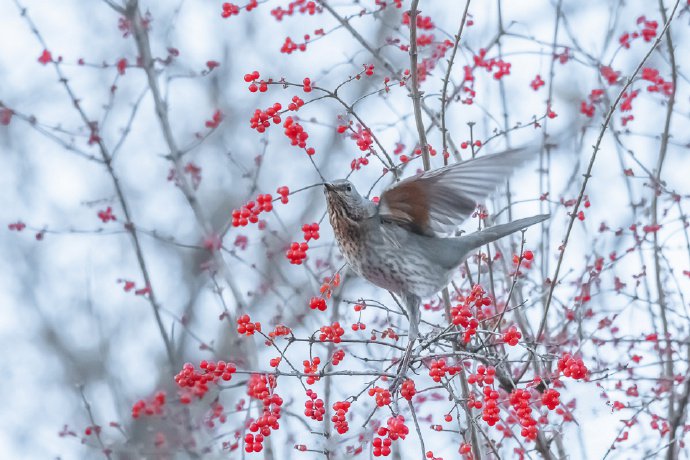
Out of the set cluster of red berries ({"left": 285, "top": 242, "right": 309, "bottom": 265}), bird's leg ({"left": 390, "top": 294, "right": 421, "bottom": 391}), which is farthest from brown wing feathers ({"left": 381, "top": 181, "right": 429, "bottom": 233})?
cluster of red berries ({"left": 285, "top": 242, "right": 309, "bottom": 265})

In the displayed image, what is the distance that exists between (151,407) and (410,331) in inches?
61.2

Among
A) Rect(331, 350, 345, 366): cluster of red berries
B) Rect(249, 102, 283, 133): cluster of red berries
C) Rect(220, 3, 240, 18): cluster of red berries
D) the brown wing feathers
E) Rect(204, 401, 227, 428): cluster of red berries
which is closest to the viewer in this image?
Rect(331, 350, 345, 366): cluster of red berries

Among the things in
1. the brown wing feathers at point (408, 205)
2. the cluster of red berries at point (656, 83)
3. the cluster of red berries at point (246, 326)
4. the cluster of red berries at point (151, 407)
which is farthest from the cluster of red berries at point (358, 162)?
the cluster of red berries at point (656, 83)

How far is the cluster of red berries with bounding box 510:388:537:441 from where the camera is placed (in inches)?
111

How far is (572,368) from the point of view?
2885 mm

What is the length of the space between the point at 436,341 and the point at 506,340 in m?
0.34

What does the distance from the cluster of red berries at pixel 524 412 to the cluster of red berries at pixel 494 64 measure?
204cm

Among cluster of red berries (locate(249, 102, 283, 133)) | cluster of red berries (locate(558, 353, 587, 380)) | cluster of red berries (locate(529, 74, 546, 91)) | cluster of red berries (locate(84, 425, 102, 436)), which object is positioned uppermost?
cluster of red berries (locate(529, 74, 546, 91))

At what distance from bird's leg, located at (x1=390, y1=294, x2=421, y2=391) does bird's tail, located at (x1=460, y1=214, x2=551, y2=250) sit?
331 millimetres

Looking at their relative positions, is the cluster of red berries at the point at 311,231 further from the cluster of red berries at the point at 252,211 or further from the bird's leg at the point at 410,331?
the bird's leg at the point at 410,331

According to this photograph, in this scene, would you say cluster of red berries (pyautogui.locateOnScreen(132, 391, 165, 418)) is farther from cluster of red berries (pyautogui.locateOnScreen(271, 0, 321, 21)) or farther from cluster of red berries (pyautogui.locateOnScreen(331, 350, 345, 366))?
cluster of red berries (pyautogui.locateOnScreen(271, 0, 321, 21))

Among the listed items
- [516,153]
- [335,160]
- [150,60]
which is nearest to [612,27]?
[516,153]

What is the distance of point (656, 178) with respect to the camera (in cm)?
409

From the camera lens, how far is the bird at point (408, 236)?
3.53 m
